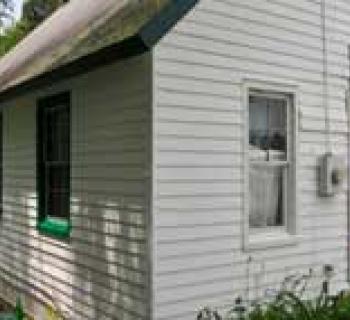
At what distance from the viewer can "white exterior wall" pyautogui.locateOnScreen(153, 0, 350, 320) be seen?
7.30 m

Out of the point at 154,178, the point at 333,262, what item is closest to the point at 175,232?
the point at 154,178

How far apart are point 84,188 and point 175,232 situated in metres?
1.68

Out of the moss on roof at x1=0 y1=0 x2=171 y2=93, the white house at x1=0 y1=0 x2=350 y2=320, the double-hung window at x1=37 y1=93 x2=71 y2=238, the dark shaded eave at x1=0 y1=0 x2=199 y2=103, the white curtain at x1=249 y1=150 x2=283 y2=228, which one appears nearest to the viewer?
the dark shaded eave at x1=0 y1=0 x2=199 y2=103

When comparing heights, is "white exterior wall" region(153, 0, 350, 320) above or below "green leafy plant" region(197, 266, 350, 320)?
above

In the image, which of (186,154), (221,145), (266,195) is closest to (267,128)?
(266,195)

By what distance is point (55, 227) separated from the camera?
9.48 meters

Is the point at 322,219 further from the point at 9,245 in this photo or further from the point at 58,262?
the point at 9,245

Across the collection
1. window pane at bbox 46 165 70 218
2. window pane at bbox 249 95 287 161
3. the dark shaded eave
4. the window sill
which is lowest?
the window sill

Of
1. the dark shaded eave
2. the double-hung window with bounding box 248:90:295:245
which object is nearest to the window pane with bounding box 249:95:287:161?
the double-hung window with bounding box 248:90:295:245

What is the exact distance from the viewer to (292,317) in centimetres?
731

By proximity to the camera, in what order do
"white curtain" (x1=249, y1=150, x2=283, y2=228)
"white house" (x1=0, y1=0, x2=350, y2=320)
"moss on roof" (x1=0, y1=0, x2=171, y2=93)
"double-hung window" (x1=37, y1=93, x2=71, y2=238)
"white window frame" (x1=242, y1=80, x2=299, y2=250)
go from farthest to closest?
"double-hung window" (x1=37, y1=93, x2=71, y2=238), "white curtain" (x1=249, y1=150, x2=283, y2=228), "white window frame" (x1=242, y1=80, x2=299, y2=250), "white house" (x1=0, y1=0, x2=350, y2=320), "moss on roof" (x1=0, y1=0, x2=171, y2=93)

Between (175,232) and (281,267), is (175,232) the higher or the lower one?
the higher one

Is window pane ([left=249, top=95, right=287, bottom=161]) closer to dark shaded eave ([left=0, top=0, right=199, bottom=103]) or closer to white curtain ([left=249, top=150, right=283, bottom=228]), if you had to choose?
white curtain ([left=249, top=150, right=283, bottom=228])

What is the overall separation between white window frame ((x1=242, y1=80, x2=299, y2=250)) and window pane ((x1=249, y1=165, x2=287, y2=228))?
85 mm
